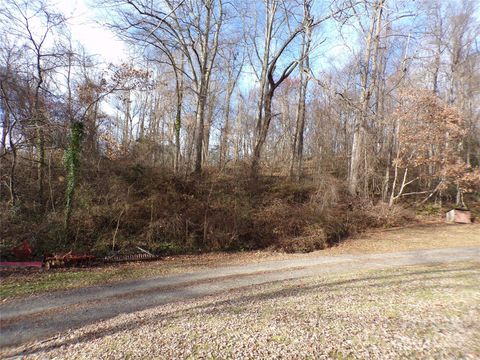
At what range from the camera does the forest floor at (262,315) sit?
418 centimetres

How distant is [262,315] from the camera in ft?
17.6

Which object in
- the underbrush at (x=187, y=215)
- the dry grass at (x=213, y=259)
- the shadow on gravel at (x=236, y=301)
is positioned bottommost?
the dry grass at (x=213, y=259)

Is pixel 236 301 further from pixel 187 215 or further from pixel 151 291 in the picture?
pixel 187 215

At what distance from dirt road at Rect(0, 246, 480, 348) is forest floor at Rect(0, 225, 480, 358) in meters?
0.02

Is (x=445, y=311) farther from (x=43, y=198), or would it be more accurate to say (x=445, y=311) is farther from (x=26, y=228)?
(x=43, y=198)

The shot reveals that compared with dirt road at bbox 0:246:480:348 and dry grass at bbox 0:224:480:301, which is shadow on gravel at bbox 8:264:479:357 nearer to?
dirt road at bbox 0:246:480:348

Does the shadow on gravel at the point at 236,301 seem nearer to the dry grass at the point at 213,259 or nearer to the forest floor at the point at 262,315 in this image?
the forest floor at the point at 262,315

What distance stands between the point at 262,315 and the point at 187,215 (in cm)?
889

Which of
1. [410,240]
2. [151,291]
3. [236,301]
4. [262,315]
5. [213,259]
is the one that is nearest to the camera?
[262,315]

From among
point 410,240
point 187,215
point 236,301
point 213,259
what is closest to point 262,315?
point 236,301

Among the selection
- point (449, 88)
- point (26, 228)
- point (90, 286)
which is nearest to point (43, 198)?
point (26, 228)

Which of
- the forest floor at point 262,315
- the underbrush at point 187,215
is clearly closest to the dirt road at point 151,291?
the forest floor at point 262,315

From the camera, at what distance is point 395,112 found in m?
19.1

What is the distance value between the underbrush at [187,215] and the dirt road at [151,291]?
285cm
